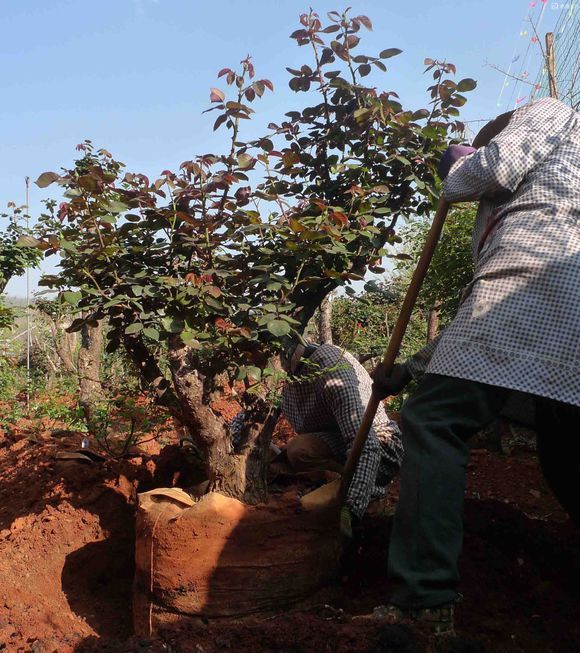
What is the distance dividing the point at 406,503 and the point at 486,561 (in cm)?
89

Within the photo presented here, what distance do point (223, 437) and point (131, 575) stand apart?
0.87m

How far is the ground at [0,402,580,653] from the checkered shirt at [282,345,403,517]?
294 mm

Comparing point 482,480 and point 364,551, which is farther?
point 482,480

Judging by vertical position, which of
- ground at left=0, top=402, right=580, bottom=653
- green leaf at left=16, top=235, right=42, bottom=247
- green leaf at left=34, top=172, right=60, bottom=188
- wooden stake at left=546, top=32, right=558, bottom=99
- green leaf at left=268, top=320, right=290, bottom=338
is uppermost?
wooden stake at left=546, top=32, right=558, bottom=99

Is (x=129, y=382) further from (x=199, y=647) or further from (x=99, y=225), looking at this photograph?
(x=199, y=647)

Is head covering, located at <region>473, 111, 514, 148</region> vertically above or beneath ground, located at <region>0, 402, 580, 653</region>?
above

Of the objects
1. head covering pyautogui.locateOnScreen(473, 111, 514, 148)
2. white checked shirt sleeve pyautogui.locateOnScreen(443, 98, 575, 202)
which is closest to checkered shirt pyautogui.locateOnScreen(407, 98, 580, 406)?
white checked shirt sleeve pyautogui.locateOnScreen(443, 98, 575, 202)

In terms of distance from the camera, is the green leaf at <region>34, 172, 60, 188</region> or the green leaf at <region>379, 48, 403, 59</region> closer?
the green leaf at <region>34, 172, 60, 188</region>

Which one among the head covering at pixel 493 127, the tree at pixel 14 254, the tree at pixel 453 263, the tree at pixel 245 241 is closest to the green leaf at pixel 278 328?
the tree at pixel 245 241

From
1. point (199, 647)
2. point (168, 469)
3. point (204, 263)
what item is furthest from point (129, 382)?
point (199, 647)

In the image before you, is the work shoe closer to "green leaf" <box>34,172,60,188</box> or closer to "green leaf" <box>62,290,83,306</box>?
"green leaf" <box>62,290,83,306</box>

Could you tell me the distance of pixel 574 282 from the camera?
1999mm

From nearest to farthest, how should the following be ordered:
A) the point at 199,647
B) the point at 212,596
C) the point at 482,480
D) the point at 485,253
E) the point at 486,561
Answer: the point at 199,647, the point at 485,253, the point at 212,596, the point at 486,561, the point at 482,480

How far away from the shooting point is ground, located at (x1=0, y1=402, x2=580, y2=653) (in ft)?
6.57
